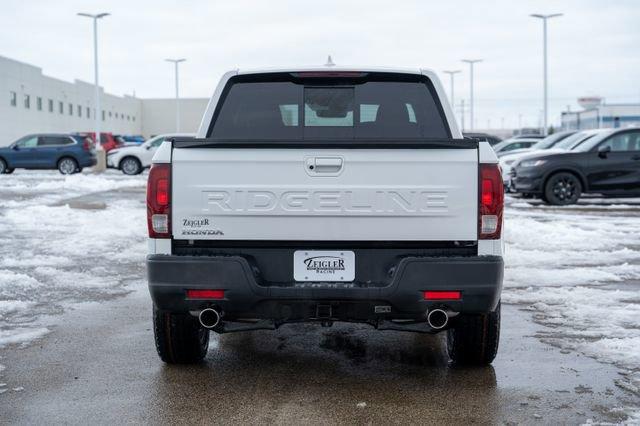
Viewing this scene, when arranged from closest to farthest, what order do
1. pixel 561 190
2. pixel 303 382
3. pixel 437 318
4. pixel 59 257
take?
pixel 437 318, pixel 303 382, pixel 59 257, pixel 561 190

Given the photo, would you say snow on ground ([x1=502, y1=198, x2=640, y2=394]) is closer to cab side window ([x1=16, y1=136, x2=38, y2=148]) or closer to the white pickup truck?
the white pickup truck

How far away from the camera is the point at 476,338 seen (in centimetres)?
521

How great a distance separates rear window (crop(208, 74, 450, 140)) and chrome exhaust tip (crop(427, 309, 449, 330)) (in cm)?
133

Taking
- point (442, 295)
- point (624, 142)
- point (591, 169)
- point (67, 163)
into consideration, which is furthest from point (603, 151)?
point (67, 163)

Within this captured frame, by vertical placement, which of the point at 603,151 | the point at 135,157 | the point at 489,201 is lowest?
the point at 489,201

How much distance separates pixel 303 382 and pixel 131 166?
29777mm

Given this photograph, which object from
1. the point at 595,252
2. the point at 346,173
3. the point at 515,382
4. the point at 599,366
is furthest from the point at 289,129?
the point at 595,252

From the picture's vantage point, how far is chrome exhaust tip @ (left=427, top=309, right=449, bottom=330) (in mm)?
4605

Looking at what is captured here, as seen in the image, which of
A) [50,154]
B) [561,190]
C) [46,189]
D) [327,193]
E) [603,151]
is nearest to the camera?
[327,193]

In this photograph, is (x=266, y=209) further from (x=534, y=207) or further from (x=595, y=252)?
(x=534, y=207)

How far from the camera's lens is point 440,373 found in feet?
17.4

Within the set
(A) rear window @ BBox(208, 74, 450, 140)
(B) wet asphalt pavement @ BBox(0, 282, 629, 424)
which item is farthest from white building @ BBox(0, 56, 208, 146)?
(A) rear window @ BBox(208, 74, 450, 140)

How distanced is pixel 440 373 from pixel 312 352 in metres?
1.00

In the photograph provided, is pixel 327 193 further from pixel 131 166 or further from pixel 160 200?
pixel 131 166
